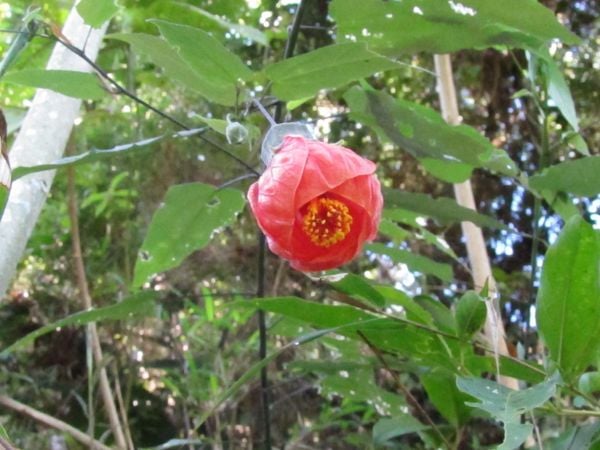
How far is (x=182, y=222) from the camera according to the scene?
0.74m

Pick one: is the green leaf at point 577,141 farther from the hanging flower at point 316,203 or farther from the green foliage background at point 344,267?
the hanging flower at point 316,203

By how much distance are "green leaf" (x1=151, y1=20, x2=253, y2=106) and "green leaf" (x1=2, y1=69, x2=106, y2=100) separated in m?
0.14

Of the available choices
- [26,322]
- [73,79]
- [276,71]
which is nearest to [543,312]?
[276,71]

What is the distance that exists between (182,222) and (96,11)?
21 centimetres

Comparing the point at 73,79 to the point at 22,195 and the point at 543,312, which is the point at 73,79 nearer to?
the point at 22,195

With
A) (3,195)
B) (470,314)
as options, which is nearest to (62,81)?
(3,195)

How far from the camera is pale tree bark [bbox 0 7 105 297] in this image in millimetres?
671

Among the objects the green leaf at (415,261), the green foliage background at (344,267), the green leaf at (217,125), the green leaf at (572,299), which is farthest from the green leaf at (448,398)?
the green leaf at (217,125)

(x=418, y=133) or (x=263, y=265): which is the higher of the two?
(x=418, y=133)

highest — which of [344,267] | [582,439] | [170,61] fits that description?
[170,61]

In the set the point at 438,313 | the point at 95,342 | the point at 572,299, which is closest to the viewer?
the point at 572,299

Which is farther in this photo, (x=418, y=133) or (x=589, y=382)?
(x=418, y=133)

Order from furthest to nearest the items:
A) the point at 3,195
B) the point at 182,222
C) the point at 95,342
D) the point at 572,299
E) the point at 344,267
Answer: the point at 344,267 → the point at 95,342 → the point at 182,222 → the point at 572,299 → the point at 3,195

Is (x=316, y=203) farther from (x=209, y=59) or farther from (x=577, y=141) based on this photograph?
(x=577, y=141)
